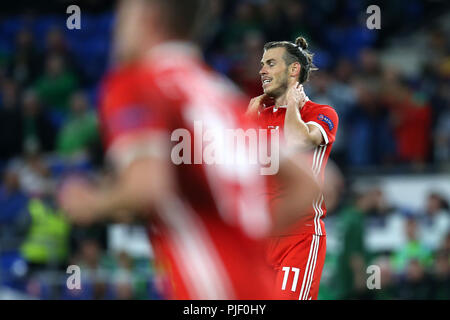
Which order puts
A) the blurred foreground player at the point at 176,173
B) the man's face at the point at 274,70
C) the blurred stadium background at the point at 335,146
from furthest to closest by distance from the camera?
the blurred stadium background at the point at 335,146
the man's face at the point at 274,70
the blurred foreground player at the point at 176,173

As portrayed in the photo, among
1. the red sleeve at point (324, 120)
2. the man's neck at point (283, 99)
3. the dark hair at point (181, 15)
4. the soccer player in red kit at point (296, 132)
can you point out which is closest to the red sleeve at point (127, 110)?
the dark hair at point (181, 15)

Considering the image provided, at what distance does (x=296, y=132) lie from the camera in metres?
4.01

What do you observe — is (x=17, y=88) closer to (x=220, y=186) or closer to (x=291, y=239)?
(x=291, y=239)

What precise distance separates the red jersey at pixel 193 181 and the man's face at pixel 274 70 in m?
1.57

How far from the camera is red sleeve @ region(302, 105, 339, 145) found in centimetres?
416

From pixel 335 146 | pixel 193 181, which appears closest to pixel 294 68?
pixel 193 181

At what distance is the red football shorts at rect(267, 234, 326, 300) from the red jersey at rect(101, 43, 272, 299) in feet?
5.53

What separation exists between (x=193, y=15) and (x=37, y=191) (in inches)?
327

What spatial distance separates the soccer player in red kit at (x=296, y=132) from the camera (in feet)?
13.1

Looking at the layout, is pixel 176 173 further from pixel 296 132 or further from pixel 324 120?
pixel 324 120

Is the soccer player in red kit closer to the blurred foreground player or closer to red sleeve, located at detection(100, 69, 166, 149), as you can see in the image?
the blurred foreground player

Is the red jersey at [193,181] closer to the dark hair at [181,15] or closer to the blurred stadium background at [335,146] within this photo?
the dark hair at [181,15]

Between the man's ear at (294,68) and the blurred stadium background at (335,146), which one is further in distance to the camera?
the blurred stadium background at (335,146)

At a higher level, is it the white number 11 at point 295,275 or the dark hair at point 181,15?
the dark hair at point 181,15
